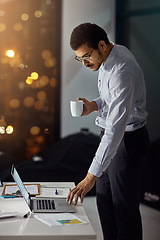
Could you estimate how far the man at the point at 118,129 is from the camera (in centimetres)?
177

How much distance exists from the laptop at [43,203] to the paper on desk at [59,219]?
0.05m

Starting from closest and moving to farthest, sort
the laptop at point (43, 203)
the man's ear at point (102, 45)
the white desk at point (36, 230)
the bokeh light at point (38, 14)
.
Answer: the white desk at point (36, 230) → the laptop at point (43, 203) → the man's ear at point (102, 45) → the bokeh light at point (38, 14)

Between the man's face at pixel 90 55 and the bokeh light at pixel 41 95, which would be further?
the bokeh light at pixel 41 95

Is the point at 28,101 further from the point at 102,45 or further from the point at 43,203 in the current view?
the point at 43,203

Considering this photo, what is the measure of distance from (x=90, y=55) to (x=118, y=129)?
1.30 feet

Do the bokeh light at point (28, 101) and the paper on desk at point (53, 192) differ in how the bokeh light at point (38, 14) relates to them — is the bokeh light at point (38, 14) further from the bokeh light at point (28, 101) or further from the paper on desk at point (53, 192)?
the paper on desk at point (53, 192)

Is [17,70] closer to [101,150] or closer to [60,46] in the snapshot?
[60,46]

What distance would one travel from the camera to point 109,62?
1896mm

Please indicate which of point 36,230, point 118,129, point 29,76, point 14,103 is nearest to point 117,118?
point 118,129

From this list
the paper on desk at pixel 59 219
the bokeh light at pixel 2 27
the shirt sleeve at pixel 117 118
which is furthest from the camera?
the bokeh light at pixel 2 27

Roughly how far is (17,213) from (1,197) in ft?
0.91

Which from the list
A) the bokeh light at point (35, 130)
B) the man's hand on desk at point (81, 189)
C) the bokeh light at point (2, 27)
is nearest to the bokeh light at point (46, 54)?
the bokeh light at point (2, 27)

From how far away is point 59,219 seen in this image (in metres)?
1.41

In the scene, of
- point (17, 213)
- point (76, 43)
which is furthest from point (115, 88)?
point (17, 213)
